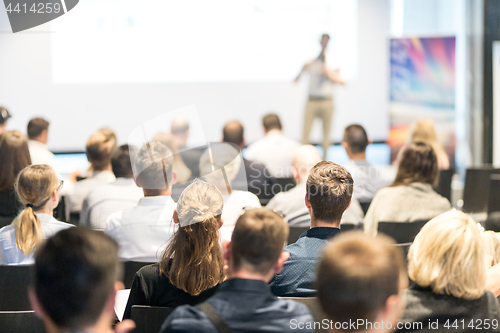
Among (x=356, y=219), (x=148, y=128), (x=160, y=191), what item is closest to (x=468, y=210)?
(x=356, y=219)

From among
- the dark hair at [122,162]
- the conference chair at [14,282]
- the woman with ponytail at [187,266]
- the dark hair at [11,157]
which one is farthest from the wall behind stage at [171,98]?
the woman with ponytail at [187,266]

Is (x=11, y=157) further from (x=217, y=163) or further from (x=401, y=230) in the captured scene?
(x=401, y=230)

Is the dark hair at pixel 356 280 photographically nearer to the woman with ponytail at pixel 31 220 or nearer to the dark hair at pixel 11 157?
the woman with ponytail at pixel 31 220

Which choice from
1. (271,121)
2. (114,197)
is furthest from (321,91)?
(114,197)

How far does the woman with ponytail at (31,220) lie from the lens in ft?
6.98

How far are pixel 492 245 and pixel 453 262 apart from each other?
69 cm

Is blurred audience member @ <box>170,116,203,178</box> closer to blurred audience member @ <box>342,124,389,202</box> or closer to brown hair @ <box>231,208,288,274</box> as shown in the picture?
brown hair @ <box>231,208,288,274</box>

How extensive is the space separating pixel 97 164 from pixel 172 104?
3522mm

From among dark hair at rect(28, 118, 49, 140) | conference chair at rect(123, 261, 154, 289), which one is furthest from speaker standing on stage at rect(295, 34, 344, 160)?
conference chair at rect(123, 261, 154, 289)

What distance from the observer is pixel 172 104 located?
697cm

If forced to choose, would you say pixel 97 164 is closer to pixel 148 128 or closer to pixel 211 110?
pixel 148 128

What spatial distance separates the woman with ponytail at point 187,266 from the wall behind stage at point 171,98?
5237 millimetres

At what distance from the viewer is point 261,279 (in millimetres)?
1263

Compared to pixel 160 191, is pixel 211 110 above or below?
above
